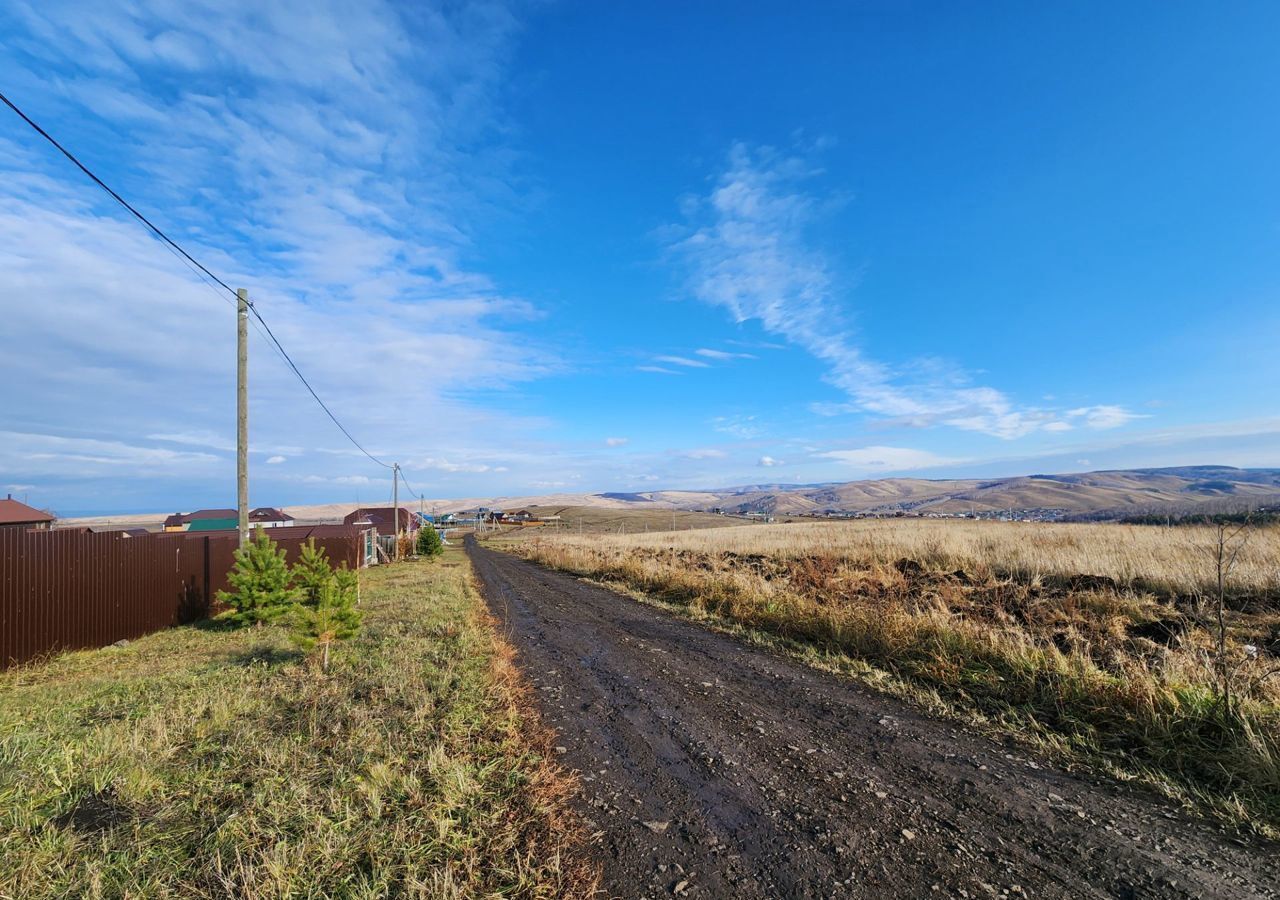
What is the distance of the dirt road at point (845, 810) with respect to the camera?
2871 millimetres

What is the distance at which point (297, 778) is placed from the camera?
3.91 m

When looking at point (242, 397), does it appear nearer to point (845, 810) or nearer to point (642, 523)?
point (845, 810)

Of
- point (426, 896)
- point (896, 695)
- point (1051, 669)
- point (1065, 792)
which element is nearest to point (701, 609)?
point (896, 695)

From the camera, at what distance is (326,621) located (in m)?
7.55

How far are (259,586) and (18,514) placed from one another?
37.7 meters

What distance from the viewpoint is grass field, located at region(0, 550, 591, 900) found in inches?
112

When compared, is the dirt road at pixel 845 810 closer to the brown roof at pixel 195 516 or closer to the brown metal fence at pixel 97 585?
the brown metal fence at pixel 97 585

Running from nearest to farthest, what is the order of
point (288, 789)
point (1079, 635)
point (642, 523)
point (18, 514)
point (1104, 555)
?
point (288, 789) < point (1079, 635) < point (1104, 555) < point (18, 514) < point (642, 523)

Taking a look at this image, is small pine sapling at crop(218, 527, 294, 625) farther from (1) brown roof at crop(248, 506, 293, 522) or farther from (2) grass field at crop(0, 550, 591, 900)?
(1) brown roof at crop(248, 506, 293, 522)

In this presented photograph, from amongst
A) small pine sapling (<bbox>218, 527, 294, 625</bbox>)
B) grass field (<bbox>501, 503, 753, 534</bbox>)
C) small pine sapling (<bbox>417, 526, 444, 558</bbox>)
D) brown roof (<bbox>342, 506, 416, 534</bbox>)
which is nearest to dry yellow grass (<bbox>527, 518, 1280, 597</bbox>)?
small pine sapling (<bbox>218, 527, 294, 625</bbox>)

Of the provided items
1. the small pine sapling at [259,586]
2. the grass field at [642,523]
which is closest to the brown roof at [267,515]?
the grass field at [642,523]

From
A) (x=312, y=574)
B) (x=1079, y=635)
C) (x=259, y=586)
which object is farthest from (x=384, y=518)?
(x=1079, y=635)

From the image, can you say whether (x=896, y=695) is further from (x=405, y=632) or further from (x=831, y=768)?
(x=405, y=632)

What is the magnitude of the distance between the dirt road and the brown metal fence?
415 inches
